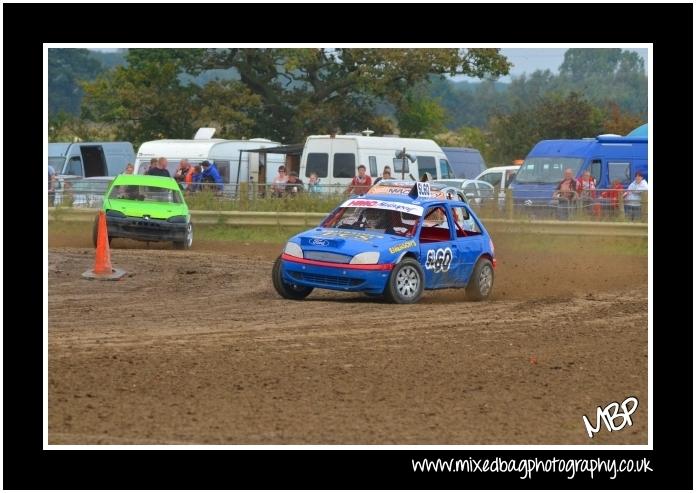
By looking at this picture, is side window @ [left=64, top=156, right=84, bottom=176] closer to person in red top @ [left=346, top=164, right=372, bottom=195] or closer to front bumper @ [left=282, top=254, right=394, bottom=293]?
person in red top @ [left=346, top=164, right=372, bottom=195]

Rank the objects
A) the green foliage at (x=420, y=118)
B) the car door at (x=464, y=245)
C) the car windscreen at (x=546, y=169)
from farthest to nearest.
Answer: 1. the green foliage at (x=420, y=118)
2. the car windscreen at (x=546, y=169)
3. the car door at (x=464, y=245)

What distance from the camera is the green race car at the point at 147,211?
923 inches

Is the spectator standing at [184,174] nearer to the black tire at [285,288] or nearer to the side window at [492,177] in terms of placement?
the side window at [492,177]

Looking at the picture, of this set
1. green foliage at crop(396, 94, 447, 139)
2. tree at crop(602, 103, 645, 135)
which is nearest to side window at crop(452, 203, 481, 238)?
green foliage at crop(396, 94, 447, 139)

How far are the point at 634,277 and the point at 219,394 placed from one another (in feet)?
39.5

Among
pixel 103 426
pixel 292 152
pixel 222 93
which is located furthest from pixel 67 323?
pixel 222 93

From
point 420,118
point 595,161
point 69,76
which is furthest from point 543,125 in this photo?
point 69,76

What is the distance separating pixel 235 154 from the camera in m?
36.4

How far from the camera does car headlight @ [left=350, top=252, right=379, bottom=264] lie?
1546 cm

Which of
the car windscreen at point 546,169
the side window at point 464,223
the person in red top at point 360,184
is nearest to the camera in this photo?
the side window at point 464,223

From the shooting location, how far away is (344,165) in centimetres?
3141

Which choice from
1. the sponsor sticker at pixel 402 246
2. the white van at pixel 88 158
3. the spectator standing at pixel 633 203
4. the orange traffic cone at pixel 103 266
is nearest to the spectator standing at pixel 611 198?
the spectator standing at pixel 633 203

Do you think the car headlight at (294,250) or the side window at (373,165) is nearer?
the car headlight at (294,250)

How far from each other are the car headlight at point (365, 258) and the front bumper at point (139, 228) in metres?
8.90
